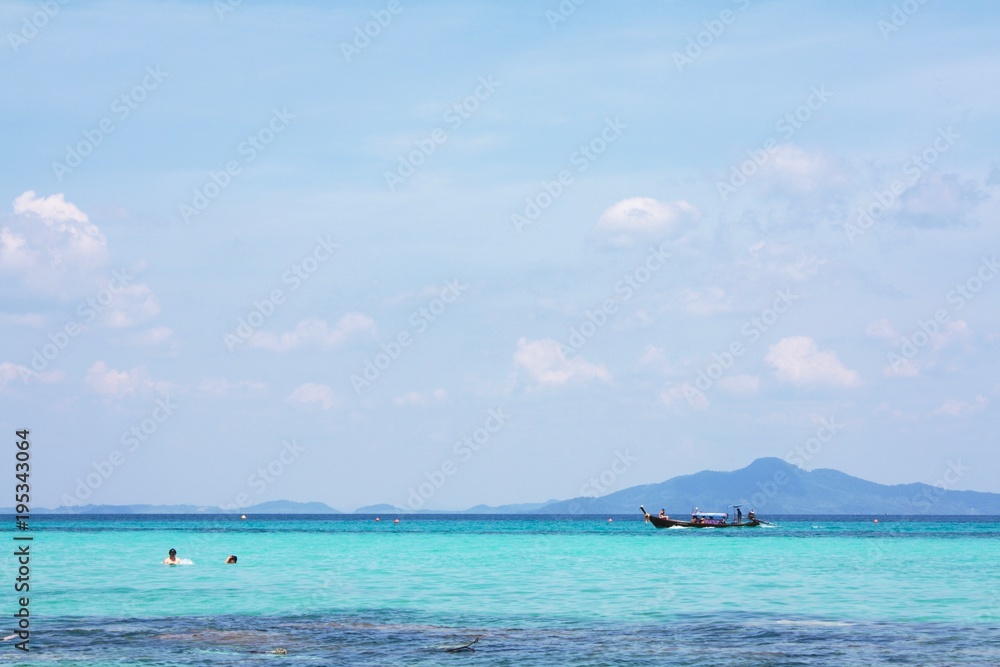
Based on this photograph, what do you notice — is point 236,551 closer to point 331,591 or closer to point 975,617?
point 331,591

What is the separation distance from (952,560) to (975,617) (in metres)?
38.9

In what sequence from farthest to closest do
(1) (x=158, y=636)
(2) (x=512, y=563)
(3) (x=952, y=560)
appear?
(3) (x=952, y=560), (2) (x=512, y=563), (1) (x=158, y=636)

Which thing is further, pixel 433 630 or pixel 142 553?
pixel 142 553

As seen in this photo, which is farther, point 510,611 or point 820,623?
point 510,611

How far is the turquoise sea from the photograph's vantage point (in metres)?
28.7

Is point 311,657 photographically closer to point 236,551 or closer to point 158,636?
point 158,636

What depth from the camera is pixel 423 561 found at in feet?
227

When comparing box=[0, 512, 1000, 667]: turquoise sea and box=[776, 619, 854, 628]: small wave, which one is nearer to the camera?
box=[0, 512, 1000, 667]: turquoise sea

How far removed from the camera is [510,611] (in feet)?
128

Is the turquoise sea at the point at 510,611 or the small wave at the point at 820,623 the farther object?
the small wave at the point at 820,623

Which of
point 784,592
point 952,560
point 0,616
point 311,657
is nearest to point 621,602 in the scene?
point 784,592

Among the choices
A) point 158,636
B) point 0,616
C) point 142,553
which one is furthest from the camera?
point 142,553

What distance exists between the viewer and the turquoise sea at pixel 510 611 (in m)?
28.7

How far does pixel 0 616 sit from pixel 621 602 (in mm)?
22676
